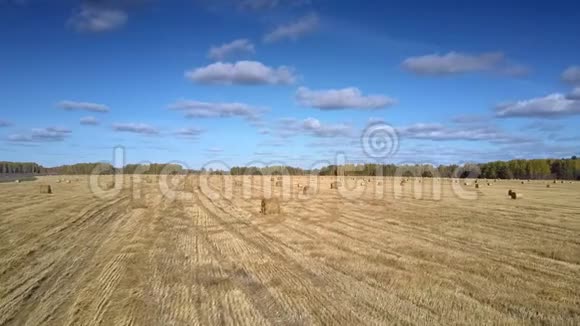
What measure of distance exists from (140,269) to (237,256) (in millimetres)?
2671

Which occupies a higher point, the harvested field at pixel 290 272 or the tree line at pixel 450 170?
the tree line at pixel 450 170

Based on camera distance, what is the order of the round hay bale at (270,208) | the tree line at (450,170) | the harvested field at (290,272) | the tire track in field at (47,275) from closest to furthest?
the harvested field at (290,272)
the tire track in field at (47,275)
the round hay bale at (270,208)
the tree line at (450,170)

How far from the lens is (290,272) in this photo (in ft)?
34.6

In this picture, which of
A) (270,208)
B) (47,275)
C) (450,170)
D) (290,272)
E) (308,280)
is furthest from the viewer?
(450,170)

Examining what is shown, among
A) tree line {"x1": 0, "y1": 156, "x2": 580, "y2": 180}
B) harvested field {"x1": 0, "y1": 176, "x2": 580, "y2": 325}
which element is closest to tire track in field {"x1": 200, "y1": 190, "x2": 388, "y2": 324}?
harvested field {"x1": 0, "y1": 176, "x2": 580, "y2": 325}

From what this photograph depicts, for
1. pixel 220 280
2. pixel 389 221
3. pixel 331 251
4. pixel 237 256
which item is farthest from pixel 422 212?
pixel 220 280

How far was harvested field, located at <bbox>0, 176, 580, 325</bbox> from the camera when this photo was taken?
7.57 m

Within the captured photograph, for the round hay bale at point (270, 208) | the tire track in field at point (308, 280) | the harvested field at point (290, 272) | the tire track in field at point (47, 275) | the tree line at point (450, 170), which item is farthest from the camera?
the tree line at point (450, 170)

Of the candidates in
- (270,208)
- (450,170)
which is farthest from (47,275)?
(450,170)

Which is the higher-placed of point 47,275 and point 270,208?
point 270,208

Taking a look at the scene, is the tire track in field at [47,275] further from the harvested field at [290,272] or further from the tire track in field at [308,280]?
the tire track in field at [308,280]

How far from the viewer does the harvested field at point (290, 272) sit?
7566 mm

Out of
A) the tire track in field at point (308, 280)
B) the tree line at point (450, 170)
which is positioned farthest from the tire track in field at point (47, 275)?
the tree line at point (450, 170)

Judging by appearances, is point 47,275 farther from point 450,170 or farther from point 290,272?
point 450,170
